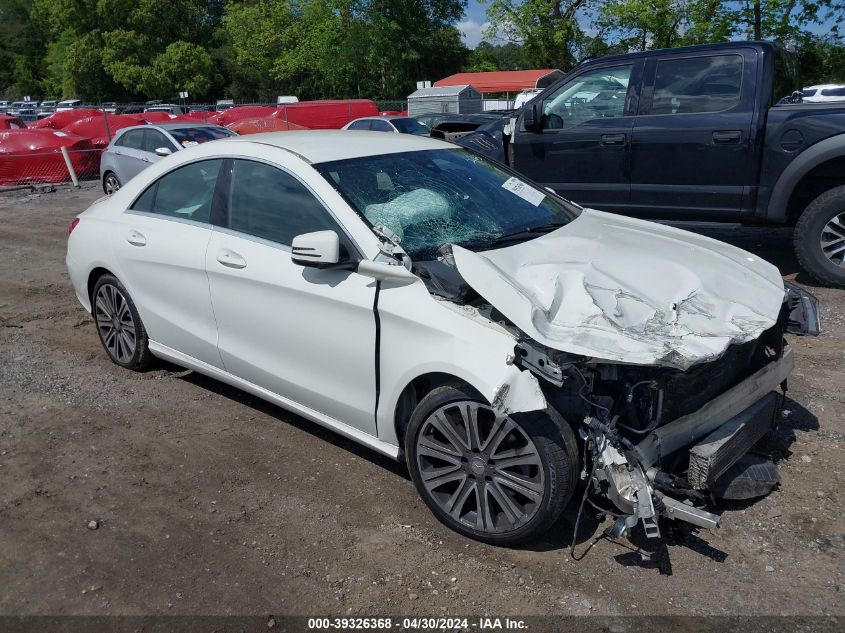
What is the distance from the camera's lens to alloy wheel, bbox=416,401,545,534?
2910mm

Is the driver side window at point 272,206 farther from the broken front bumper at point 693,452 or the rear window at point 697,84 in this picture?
the rear window at point 697,84

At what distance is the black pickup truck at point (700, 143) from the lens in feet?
20.3

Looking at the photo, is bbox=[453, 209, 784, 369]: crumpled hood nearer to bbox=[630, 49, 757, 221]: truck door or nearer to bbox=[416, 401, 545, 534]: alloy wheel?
bbox=[416, 401, 545, 534]: alloy wheel

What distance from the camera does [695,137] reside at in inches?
258

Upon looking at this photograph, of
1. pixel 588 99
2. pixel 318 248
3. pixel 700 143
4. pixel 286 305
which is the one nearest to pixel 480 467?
pixel 318 248

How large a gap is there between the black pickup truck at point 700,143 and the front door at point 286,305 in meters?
4.21

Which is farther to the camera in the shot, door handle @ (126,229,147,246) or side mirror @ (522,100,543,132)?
side mirror @ (522,100,543,132)

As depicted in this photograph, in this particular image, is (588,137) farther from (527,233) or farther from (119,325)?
(119,325)

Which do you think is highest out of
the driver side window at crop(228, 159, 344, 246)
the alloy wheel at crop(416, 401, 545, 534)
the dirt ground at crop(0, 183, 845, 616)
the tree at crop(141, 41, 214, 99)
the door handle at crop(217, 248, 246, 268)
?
the tree at crop(141, 41, 214, 99)

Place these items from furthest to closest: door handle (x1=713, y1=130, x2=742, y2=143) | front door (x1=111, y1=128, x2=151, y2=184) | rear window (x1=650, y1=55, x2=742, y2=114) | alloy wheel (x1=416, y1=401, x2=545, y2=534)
→ front door (x1=111, y1=128, x2=151, y2=184) → rear window (x1=650, y1=55, x2=742, y2=114) → door handle (x1=713, y1=130, x2=742, y2=143) → alloy wheel (x1=416, y1=401, x2=545, y2=534)

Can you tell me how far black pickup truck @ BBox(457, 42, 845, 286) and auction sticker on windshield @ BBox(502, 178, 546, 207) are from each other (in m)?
2.98

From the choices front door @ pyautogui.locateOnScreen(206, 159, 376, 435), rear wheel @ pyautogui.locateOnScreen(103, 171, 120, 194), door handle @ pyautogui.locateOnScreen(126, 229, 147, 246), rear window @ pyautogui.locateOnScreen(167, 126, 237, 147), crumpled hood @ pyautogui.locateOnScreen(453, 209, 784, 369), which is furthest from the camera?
rear wheel @ pyautogui.locateOnScreen(103, 171, 120, 194)

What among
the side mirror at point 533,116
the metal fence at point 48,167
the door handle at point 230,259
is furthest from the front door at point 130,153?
the door handle at point 230,259

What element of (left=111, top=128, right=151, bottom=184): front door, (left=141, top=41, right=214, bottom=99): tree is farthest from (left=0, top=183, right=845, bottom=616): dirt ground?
(left=141, top=41, right=214, bottom=99): tree
